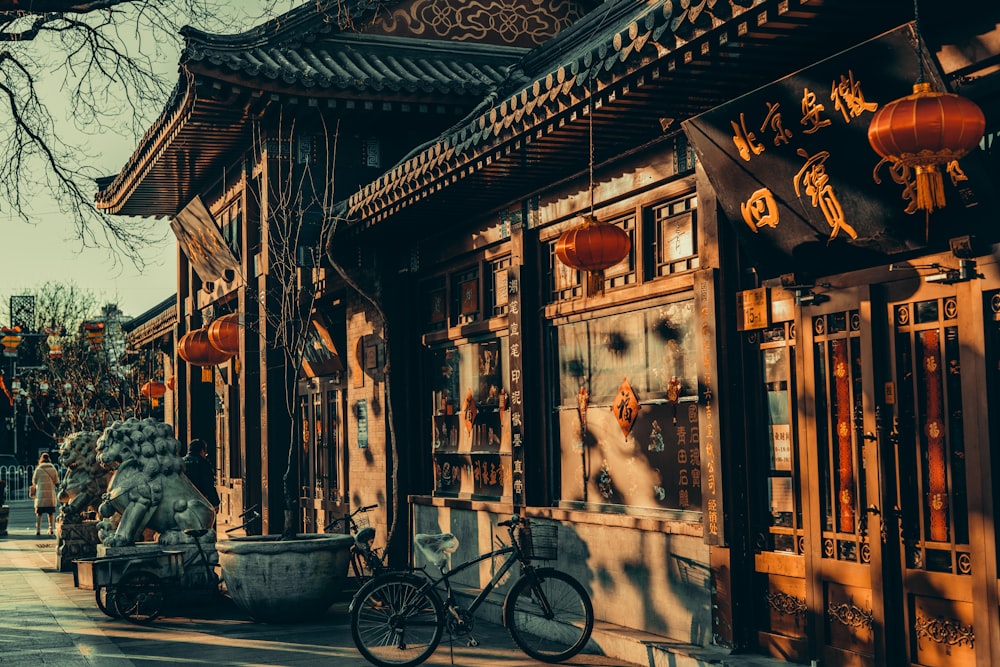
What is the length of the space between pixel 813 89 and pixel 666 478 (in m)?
3.47

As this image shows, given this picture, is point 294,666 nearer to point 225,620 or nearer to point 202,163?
point 225,620

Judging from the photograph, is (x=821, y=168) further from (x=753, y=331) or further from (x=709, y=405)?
(x=709, y=405)

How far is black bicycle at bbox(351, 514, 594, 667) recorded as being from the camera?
345 inches

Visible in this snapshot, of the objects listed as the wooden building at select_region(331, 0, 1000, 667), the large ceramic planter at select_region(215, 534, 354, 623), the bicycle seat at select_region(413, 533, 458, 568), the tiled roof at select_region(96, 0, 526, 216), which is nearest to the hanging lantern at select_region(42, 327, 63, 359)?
the tiled roof at select_region(96, 0, 526, 216)

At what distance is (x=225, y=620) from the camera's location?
11445mm

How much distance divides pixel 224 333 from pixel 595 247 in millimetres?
9433

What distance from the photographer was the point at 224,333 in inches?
667

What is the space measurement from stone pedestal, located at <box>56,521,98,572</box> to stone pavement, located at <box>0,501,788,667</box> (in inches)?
91.1

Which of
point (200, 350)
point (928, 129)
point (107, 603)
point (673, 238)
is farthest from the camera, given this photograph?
point (200, 350)

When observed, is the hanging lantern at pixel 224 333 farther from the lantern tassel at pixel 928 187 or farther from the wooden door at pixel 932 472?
the lantern tassel at pixel 928 187

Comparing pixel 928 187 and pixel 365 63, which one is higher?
pixel 365 63

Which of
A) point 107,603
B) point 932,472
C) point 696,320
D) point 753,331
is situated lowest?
point 107,603

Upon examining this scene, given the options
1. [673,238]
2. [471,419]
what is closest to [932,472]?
[673,238]

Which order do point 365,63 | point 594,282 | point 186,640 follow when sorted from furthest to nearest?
1. point 365,63
2. point 186,640
3. point 594,282
